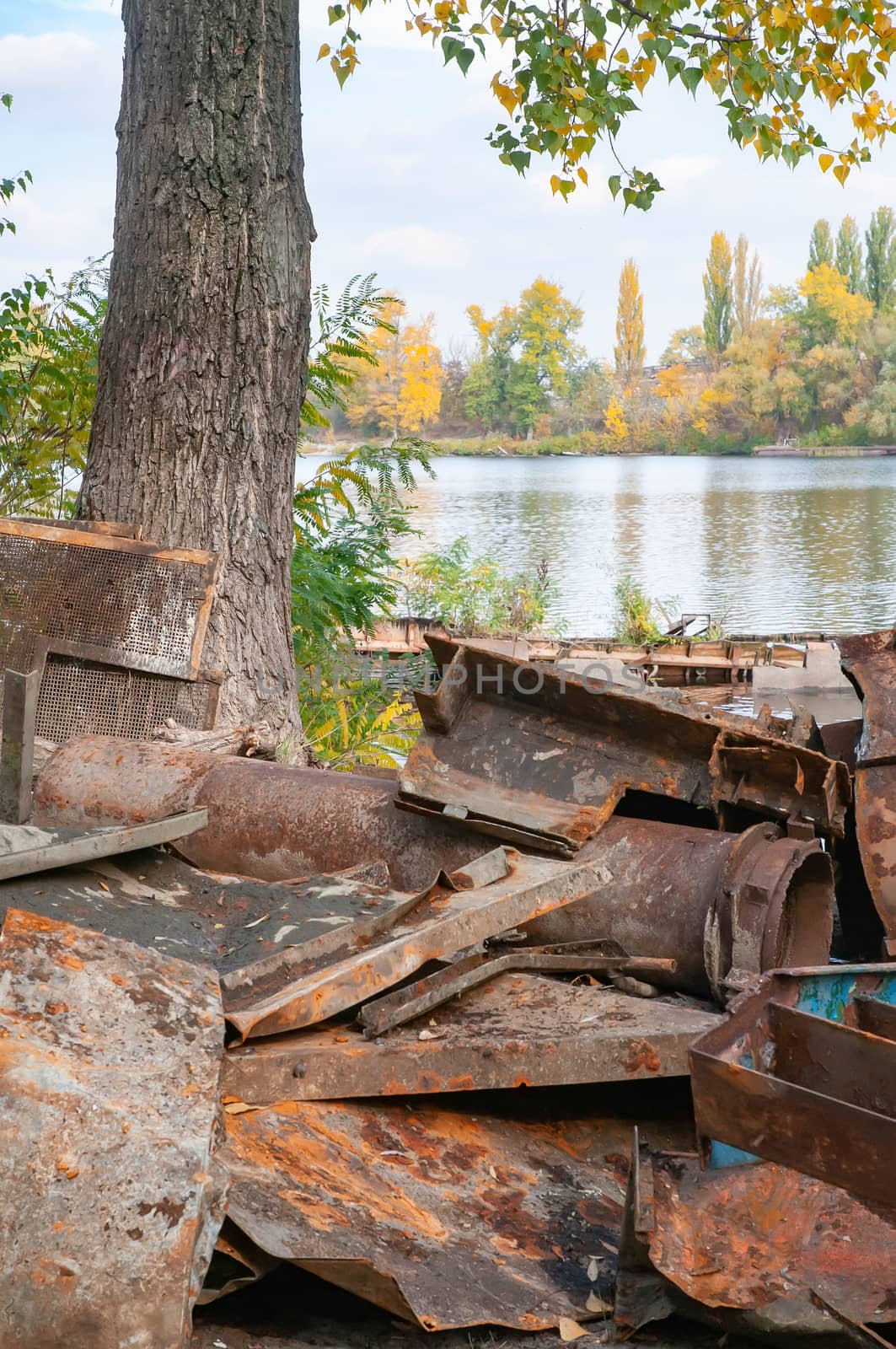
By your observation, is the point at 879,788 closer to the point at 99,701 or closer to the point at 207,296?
the point at 99,701

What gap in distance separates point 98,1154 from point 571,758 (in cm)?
192

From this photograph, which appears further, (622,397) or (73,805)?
(622,397)

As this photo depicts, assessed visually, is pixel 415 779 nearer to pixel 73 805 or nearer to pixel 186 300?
pixel 73 805

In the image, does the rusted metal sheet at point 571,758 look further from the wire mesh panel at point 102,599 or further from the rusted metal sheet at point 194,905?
the wire mesh panel at point 102,599

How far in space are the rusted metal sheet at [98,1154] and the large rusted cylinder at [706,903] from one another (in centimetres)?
129

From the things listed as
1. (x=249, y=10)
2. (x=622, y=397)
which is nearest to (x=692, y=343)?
(x=622, y=397)

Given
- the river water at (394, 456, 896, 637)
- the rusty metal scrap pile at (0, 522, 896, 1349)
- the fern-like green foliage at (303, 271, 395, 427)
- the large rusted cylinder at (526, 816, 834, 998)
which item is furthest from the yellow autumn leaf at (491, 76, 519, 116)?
the river water at (394, 456, 896, 637)

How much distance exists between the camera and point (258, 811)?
3.45m

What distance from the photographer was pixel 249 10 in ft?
15.8

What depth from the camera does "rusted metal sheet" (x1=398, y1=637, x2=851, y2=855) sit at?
315cm

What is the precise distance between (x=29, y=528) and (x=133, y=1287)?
346 centimetres

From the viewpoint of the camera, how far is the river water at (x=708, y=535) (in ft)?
76.3

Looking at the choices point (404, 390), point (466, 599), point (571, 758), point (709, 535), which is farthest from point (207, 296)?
point (404, 390)

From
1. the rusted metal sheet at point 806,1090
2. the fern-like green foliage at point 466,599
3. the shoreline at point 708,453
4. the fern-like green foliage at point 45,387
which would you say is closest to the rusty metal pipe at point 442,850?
the rusted metal sheet at point 806,1090
